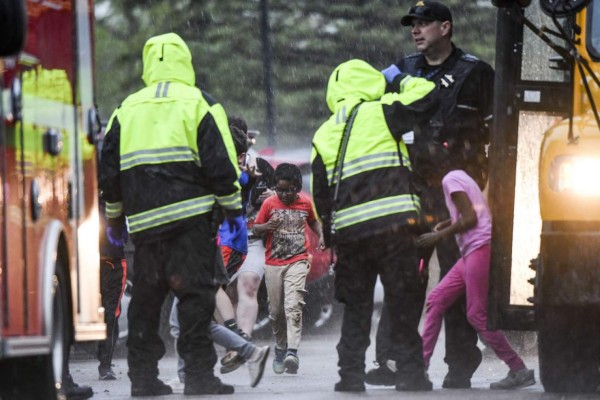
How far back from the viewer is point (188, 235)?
978cm

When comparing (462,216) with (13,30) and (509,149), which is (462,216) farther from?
(13,30)

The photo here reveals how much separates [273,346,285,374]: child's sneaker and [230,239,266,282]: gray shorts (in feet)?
1.84

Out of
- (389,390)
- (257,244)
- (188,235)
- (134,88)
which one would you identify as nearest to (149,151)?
(188,235)

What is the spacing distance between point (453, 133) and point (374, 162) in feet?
2.28

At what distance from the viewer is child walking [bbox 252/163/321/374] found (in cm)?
1280

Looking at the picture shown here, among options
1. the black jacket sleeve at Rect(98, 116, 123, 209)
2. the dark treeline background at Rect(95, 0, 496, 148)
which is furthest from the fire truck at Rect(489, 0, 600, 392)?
the dark treeline background at Rect(95, 0, 496, 148)

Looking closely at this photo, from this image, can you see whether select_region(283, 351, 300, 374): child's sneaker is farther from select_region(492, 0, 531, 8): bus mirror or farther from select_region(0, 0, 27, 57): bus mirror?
select_region(0, 0, 27, 57): bus mirror

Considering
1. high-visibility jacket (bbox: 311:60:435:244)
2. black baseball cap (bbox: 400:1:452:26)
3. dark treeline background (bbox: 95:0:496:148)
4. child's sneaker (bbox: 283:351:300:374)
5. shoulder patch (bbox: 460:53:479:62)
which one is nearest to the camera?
high-visibility jacket (bbox: 311:60:435:244)

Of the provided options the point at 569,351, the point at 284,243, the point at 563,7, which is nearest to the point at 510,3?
the point at 563,7

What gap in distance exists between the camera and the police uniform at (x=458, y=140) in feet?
34.2

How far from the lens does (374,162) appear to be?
995cm

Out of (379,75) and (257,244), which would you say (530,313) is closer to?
(379,75)

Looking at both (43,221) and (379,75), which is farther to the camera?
(379,75)

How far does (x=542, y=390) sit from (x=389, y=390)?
83 centimetres
